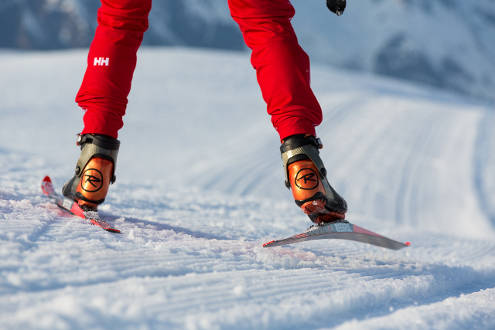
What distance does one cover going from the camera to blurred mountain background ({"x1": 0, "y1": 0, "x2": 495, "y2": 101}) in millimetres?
66062

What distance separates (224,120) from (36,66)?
3.12m

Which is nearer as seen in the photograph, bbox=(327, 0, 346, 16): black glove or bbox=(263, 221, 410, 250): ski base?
bbox=(263, 221, 410, 250): ski base

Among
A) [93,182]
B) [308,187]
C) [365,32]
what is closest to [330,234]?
[308,187]

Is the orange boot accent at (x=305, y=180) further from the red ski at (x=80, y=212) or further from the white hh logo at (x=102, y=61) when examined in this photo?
the white hh logo at (x=102, y=61)

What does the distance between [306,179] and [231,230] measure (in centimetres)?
41

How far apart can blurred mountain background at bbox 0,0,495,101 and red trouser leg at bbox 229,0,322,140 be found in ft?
216

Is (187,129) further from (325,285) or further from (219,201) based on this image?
(325,285)

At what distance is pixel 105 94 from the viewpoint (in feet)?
3.34

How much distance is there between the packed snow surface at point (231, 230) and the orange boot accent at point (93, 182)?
0.06 metres

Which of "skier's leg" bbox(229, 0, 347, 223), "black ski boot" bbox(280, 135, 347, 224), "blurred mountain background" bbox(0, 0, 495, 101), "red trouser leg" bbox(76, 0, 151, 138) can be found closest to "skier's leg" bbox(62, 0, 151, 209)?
"red trouser leg" bbox(76, 0, 151, 138)

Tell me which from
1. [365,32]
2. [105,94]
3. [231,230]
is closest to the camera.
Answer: [105,94]

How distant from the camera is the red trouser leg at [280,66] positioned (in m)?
0.95

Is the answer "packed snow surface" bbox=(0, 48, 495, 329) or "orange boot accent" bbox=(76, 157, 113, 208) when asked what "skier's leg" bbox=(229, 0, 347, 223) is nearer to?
"packed snow surface" bbox=(0, 48, 495, 329)

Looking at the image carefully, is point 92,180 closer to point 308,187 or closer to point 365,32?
point 308,187
